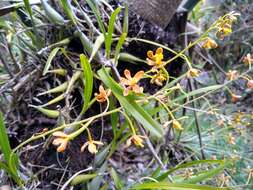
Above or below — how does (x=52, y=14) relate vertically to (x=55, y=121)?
above

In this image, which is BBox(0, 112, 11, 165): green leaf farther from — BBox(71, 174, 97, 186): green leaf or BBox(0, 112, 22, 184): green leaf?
BBox(71, 174, 97, 186): green leaf

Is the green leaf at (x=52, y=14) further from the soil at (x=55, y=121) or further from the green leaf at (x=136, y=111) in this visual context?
the green leaf at (x=136, y=111)

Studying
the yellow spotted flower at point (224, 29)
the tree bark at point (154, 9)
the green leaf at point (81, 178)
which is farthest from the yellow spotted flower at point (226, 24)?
the green leaf at point (81, 178)


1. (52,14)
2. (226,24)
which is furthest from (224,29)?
(52,14)

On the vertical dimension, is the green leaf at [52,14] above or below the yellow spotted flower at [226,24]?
above

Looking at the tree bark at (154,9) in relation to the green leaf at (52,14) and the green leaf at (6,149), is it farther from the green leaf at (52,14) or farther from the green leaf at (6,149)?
the green leaf at (6,149)

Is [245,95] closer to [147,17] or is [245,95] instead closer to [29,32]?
[147,17]

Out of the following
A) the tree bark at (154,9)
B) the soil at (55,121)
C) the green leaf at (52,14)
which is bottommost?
the soil at (55,121)

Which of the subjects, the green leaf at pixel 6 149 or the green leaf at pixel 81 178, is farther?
the green leaf at pixel 81 178

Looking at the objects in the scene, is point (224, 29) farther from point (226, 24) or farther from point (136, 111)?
point (136, 111)

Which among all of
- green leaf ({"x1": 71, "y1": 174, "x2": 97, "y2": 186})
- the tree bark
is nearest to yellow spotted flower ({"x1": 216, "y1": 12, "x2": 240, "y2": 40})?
the tree bark
